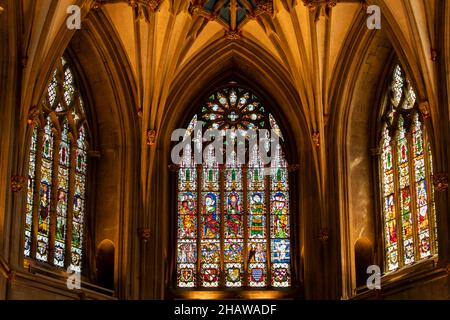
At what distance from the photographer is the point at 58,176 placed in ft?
81.0

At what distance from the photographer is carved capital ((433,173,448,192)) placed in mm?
21375

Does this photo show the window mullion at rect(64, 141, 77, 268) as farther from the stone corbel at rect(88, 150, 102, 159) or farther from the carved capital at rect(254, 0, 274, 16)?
the carved capital at rect(254, 0, 274, 16)

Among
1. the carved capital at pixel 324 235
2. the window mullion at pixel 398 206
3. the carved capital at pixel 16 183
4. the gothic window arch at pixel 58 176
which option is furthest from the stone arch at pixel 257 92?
the carved capital at pixel 16 183

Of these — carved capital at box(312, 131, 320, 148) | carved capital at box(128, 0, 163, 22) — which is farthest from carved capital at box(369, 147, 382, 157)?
carved capital at box(128, 0, 163, 22)

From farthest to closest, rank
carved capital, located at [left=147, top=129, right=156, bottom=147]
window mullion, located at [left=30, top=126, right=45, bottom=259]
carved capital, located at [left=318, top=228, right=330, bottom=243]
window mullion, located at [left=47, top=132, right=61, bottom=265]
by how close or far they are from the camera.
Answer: carved capital, located at [left=147, top=129, right=156, bottom=147], carved capital, located at [left=318, top=228, right=330, bottom=243], window mullion, located at [left=47, top=132, right=61, bottom=265], window mullion, located at [left=30, top=126, right=45, bottom=259]

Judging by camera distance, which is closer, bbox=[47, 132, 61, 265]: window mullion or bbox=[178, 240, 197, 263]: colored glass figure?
bbox=[47, 132, 61, 265]: window mullion

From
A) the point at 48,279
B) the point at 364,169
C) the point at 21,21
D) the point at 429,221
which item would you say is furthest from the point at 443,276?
the point at 21,21

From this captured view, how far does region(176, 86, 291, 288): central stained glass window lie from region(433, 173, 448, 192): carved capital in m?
5.99

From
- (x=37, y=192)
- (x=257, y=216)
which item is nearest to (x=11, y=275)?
(x=37, y=192)

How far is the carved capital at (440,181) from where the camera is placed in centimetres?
2138

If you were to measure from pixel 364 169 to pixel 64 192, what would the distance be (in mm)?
7379
